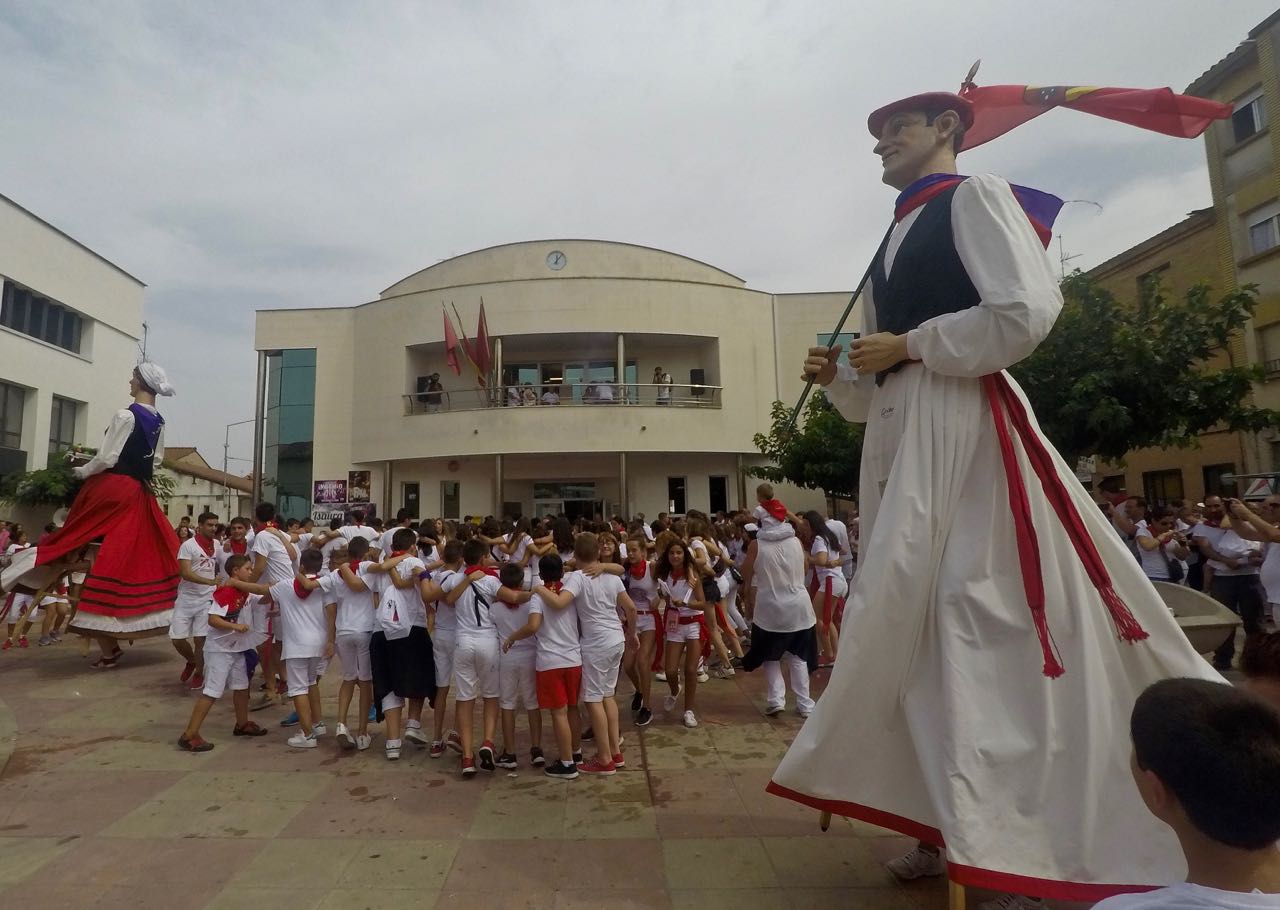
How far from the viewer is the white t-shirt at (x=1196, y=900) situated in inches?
45.3

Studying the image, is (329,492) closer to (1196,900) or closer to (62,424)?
(62,424)

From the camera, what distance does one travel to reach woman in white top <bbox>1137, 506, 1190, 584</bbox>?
791cm

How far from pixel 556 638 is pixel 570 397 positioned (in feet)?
63.0

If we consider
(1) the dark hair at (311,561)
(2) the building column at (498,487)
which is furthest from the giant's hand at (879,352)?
(2) the building column at (498,487)

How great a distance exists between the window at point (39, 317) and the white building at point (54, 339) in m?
0.03

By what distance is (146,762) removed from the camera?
16.0ft

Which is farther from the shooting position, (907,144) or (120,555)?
(120,555)

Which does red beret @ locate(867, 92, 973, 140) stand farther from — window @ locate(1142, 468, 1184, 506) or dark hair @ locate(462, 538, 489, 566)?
window @ locate(1142, 468, 1184, 506)

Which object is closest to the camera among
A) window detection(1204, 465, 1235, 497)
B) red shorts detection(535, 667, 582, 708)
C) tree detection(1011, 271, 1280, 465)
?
red shorts detection(535, 667, 582, 708)

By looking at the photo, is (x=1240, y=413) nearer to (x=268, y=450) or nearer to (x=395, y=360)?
(x=395, y=360)

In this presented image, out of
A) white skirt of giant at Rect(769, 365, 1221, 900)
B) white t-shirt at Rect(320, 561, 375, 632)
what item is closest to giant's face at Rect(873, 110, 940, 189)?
white skirt of giant at Rect(769, 365, 1221, 900)

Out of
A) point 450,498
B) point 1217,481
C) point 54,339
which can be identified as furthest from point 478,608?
point 54,339

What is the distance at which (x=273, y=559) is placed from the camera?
22.0 ft

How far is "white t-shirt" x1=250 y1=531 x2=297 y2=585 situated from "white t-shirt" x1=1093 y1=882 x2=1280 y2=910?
6.79 m
